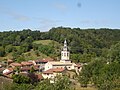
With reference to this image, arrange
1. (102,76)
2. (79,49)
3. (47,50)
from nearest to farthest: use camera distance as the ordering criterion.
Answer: (102,76)
(47,50)
(79,49)

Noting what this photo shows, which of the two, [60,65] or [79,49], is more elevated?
[79,49]

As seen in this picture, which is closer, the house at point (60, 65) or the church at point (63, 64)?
the house at point (60, 65)

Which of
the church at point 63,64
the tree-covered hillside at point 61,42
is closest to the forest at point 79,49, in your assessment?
the tree-covered hillside at point 61,42

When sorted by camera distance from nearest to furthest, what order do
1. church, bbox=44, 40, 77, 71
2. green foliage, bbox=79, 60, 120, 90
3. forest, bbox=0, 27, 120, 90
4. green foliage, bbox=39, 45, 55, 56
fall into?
green foliage, bbox=79, 60, 120, 90
forest, bbox=0, 27, 120, 90
church, bbox=44, 40, 77, 71
green foliage, bbox=39, 45, 55, 56

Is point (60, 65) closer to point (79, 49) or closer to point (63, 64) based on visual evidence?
point (63, 64)

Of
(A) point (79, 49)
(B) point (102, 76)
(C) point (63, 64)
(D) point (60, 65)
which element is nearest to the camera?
(B) point (102, 76)

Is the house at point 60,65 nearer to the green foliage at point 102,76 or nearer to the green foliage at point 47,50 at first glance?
the green foliage at point 102,76

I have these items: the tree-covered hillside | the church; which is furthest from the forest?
the church

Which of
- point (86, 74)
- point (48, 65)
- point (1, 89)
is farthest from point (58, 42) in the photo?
point (1, 89)

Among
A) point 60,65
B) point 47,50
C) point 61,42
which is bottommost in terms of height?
point 60,65

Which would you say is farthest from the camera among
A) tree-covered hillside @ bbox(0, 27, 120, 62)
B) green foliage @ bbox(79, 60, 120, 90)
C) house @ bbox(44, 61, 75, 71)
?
tree-covered hillside @ bbox(0, 27, 120, 62)

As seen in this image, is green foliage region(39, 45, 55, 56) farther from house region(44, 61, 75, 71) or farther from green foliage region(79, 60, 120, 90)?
green foliage region(79, 60, 120, 90)

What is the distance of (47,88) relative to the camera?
118ft

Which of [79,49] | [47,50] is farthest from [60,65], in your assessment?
[79,49]
